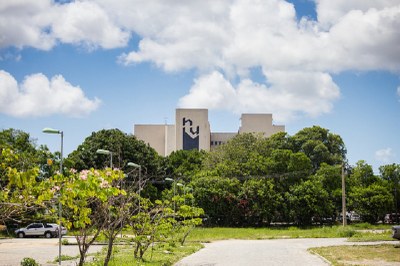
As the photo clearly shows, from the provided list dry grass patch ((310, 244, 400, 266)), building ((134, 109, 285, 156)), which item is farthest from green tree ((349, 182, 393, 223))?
building ((134, 109, 285, 156))

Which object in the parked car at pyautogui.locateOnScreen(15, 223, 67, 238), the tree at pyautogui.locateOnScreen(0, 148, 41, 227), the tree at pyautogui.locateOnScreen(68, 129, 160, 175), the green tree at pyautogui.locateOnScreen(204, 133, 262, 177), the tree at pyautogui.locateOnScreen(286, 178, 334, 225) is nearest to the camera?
the tree at pyautogui.locateOnScreen(0, 148, 41, 227)

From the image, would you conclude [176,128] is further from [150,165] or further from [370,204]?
[370,204]

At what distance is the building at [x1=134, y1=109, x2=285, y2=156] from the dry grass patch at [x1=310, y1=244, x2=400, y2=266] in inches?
2587

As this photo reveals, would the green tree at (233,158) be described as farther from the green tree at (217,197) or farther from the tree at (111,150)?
the tree at (111,150)

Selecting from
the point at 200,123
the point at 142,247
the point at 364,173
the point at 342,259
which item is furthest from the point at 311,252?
the point at 200,123

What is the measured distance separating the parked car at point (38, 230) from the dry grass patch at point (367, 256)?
29097mm

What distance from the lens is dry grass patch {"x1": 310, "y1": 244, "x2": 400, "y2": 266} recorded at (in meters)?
20.3

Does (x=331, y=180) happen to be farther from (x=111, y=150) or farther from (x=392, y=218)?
(x=111, y=150)

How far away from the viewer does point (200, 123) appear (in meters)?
92.4

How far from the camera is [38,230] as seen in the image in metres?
46.9

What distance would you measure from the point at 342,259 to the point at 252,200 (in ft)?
112

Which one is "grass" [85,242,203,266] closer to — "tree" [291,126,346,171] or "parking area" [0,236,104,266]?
"parking area" [0,236,104,266]

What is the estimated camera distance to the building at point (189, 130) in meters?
92.2

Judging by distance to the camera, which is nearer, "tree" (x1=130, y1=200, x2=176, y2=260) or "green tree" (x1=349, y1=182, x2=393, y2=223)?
"tree" (x1=130, y1=200, x2=176, y2=260)
